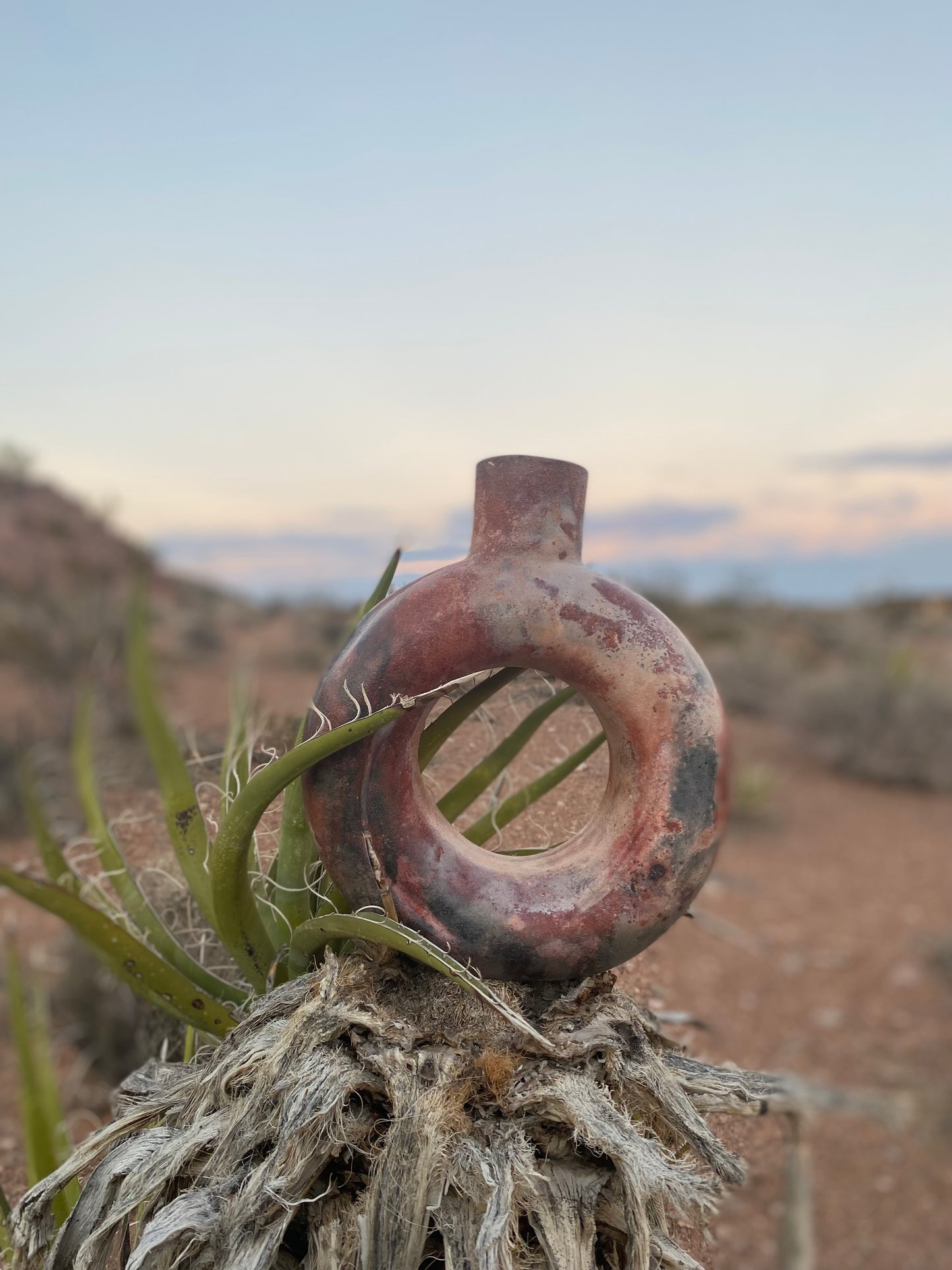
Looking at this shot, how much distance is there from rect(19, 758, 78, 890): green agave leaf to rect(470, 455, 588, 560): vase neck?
98 cm

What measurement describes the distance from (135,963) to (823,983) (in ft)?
15.8

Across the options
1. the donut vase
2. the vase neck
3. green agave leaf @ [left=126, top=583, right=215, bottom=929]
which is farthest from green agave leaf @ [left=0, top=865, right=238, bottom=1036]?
the vase neck

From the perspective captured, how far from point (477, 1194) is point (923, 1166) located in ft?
11.9

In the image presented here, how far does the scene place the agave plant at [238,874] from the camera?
55.3 inches

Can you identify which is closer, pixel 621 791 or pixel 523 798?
pixel 621 791

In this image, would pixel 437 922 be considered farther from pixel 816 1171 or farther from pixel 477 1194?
pixel 816 1171

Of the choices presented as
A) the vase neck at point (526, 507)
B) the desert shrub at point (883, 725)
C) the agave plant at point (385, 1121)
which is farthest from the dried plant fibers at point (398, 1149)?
the desert shrub at point (883, 725)

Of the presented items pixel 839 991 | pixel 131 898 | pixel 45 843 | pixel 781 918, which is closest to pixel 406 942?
pixel 131 898

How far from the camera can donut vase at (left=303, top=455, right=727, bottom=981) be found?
147 centimetres

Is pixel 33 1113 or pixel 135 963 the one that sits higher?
pixel 135 963

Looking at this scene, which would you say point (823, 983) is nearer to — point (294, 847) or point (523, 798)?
point (523, 798)

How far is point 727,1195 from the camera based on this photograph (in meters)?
1.46

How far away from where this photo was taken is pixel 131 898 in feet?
6.25

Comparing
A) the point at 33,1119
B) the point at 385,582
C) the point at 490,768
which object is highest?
the point at 385,582
